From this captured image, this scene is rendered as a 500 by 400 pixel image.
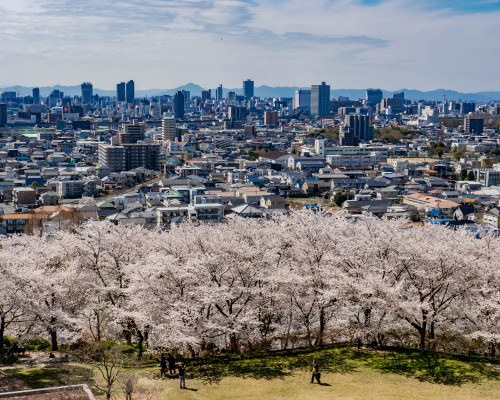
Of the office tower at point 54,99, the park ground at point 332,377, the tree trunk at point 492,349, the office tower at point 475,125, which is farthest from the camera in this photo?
the office tower at point 54,99

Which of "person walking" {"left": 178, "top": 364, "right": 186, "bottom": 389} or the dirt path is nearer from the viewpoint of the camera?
the dirt path

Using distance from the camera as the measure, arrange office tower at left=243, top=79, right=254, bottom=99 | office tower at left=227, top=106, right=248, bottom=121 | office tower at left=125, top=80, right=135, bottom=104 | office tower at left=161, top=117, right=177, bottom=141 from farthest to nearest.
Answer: office tower at left=243, top=79, right=254, bottom=99
office tower at left=125, top=80, right=135, bottom=104
office tower at left=227, top=106, right=248, bottom=121
office tower at left=161, top=117, right=177, bottom=141

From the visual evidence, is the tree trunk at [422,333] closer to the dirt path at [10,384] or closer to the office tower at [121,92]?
the dirt path at [10,384]

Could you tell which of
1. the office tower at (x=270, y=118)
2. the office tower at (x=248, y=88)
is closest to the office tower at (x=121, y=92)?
the office tower at (x=248, y=88)

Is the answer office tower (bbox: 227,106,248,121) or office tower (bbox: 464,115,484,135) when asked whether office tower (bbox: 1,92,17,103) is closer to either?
office tower (bbox: 227,106,248,121)

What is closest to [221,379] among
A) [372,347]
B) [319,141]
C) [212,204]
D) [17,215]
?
[372,347]

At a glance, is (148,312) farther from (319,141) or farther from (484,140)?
(484,140)

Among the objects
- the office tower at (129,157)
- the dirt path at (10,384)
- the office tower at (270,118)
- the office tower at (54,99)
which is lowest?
the dirt path at (10,384)

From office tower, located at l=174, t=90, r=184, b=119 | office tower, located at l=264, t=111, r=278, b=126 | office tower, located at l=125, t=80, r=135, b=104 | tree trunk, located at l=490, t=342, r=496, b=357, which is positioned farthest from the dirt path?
office tower, located at l=125, t=80, r=135, b=104
